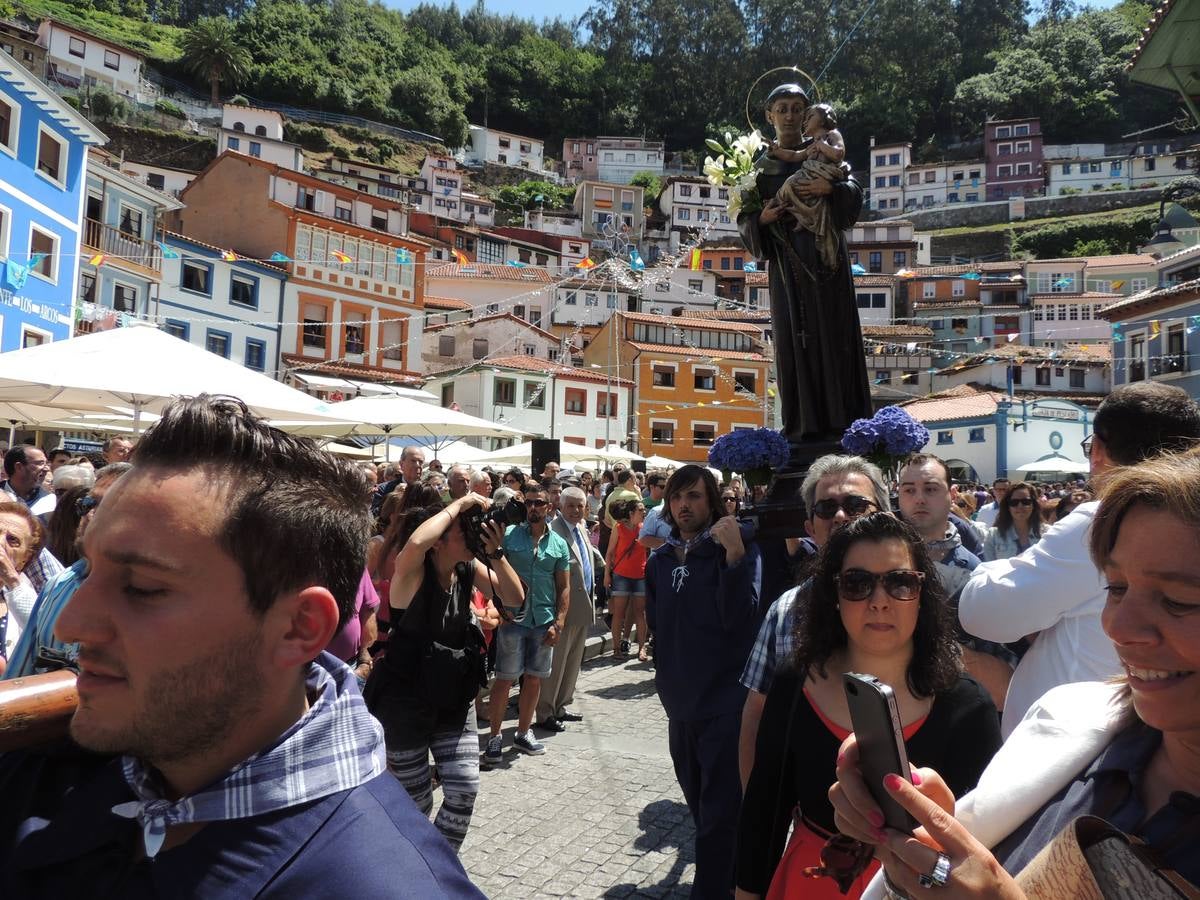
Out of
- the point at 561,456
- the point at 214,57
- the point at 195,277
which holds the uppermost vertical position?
the point at 214,57

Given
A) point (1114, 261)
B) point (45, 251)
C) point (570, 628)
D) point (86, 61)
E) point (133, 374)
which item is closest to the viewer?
point (133, 374)

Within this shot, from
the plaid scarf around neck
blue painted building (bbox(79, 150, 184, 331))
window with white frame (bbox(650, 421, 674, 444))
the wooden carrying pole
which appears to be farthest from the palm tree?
the plaid scarf around neck

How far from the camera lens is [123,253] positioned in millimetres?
30688

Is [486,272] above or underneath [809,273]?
above

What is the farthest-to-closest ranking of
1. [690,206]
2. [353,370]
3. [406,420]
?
[690,206]
[353,370]
[406,420]

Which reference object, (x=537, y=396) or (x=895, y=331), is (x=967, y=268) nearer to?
(x=895, y=331)

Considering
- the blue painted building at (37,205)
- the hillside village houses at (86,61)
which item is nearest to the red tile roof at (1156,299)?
the blue painted building at (37,205)

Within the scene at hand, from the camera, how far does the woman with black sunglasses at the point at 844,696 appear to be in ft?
8.55

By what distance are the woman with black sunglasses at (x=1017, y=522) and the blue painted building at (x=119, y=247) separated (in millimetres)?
25729

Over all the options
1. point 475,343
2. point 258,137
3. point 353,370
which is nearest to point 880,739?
point 353,370

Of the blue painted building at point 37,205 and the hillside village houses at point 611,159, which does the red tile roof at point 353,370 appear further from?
the hillside village houses at point 611,159

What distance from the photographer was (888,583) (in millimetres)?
2729

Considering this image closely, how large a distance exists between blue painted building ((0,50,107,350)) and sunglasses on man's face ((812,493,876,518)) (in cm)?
2276

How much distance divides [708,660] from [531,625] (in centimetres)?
315
